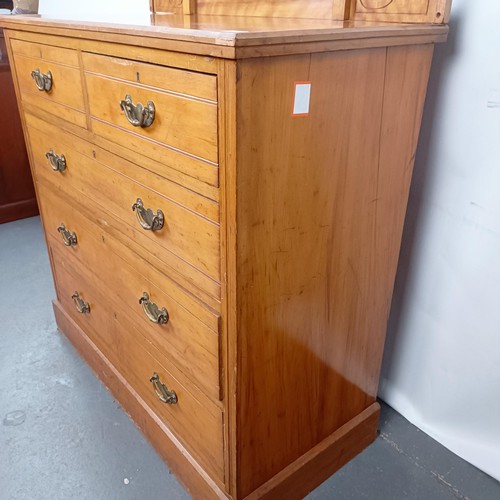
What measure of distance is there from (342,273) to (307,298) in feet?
0.36

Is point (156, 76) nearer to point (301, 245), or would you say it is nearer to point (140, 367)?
point (301, 245)

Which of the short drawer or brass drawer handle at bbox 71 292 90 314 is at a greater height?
the short drawer

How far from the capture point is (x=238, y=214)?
2.68 feet

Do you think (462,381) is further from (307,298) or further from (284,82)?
(284,82)

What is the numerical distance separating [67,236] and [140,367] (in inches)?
18.6

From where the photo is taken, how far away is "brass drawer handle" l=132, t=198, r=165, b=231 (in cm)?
101

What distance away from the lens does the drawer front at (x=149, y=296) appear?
40.3 inches

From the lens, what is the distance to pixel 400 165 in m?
1.07

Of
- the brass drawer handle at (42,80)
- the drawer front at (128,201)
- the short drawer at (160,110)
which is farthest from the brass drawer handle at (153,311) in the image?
the brass drawer handle at (42,80)

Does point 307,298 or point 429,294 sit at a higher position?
point 307,298

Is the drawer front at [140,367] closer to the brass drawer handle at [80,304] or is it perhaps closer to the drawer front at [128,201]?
the brass drawer handle at [80,304]

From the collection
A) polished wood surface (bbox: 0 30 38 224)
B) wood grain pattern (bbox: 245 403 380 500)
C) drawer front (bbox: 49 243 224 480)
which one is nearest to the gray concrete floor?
wood grain pattern (bbox: 245 403 380 500)

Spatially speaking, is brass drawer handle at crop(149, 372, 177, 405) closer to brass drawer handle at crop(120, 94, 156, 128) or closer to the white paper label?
brass drawer handle at crop(120, 94, 156, 128)

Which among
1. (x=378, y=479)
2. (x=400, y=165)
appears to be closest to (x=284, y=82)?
(x=400, y=165)
